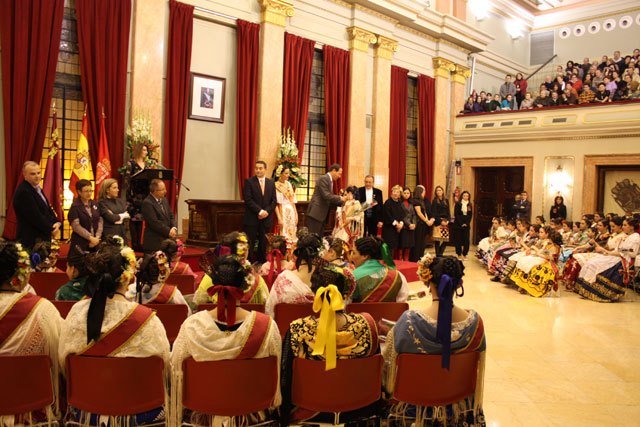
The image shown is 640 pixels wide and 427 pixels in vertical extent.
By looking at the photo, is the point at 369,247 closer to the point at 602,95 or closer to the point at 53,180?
the point at 53,180

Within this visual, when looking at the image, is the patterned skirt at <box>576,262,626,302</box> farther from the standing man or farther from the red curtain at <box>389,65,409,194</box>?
the red curtain at <box>389,65,409,194</box>

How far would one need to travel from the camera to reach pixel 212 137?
9.86 metres

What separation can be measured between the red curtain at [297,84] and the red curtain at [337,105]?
24.9 inches

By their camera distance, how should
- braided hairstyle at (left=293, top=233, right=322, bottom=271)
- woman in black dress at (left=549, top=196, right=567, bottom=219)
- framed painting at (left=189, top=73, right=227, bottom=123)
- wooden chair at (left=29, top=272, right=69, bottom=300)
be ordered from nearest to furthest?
1. braided hairstyle at (left=293, top=233, right=322, bottom=271)
2. wooden chair at (left=29, top=272, right=69, bottom=300)
3. framed painting at (left=189, top=73, right=227, bottom=123)
4. woman in black dress at (left=549, top=196, right=567, bottom=219)

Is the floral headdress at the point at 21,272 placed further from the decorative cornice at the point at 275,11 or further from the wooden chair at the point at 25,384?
the decorative cornice at the point at 275,11

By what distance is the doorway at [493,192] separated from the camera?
14.7m

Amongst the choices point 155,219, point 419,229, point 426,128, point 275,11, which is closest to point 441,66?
point 426,128

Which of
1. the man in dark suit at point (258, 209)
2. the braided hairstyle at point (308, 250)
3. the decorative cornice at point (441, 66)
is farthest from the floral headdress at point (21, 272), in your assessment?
the decorative cornice at point (441, 66)

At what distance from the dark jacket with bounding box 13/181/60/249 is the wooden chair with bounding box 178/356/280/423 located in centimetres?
333

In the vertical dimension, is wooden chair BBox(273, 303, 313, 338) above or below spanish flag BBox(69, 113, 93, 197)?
below

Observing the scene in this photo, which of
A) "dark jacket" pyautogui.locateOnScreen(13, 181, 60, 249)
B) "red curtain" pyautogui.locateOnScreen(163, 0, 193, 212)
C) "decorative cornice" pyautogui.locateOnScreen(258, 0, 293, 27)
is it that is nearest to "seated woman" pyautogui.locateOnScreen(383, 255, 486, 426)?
Result: "dark jacket" pyautogui.locateOnScreen(13, 181, 60, 249)

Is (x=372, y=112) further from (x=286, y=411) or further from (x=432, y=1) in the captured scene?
(x=286, y=411)

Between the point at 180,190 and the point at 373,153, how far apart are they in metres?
5.06

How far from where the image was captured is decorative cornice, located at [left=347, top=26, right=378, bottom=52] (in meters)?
12.1
